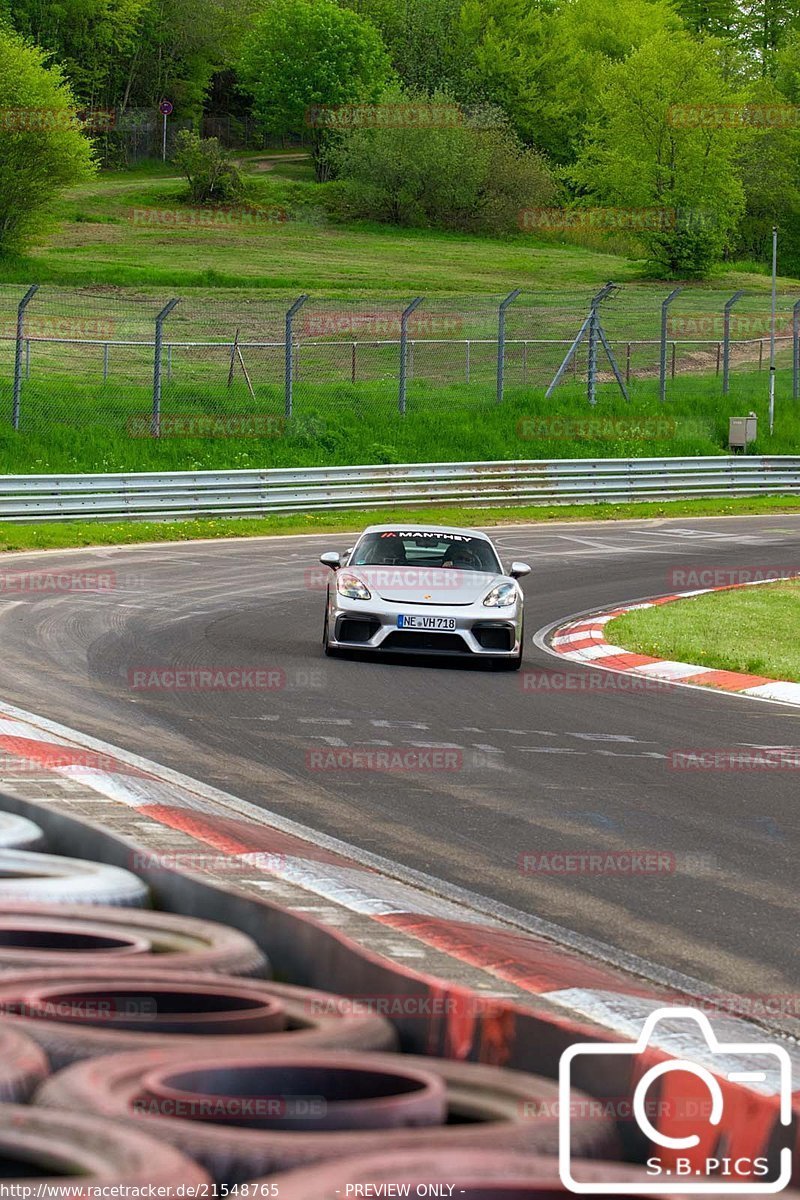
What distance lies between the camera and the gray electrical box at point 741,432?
3853cm

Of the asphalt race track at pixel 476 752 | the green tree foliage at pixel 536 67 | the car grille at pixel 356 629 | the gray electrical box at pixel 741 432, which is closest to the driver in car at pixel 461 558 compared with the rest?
the asphalt race track at pixel 476 752

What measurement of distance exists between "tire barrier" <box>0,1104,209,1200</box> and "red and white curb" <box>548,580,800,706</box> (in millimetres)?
10173

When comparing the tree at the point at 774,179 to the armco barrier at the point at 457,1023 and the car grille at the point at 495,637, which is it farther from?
the armco barrier at the point at 457,1023

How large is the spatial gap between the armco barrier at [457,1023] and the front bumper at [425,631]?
8.45 metres

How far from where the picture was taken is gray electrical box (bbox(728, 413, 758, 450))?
38531 millimetres

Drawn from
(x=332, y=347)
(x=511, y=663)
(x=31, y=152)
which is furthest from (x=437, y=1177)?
(x=31, y=152)

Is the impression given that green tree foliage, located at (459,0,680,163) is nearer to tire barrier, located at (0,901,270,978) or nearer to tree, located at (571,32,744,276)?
tree, located at (571,32,744,276)

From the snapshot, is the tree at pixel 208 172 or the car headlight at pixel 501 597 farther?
the tree at pixel 208 172

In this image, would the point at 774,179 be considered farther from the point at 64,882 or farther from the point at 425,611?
the point at 64,882

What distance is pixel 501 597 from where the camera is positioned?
13.7 metres

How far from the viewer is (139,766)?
8.22m

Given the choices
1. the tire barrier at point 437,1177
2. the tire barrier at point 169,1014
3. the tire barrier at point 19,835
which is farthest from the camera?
the tire barrier at point 19,835

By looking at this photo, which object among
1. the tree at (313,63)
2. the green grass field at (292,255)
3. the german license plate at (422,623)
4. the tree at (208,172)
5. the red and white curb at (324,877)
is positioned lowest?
the german license plate at (422,623)

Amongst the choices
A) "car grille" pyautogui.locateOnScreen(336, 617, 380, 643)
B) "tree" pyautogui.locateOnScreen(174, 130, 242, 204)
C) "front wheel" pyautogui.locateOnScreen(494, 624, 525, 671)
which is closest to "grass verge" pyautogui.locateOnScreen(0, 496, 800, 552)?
"car grille" pyautogui.locateOnScreen(336, 617, 380, 643)
